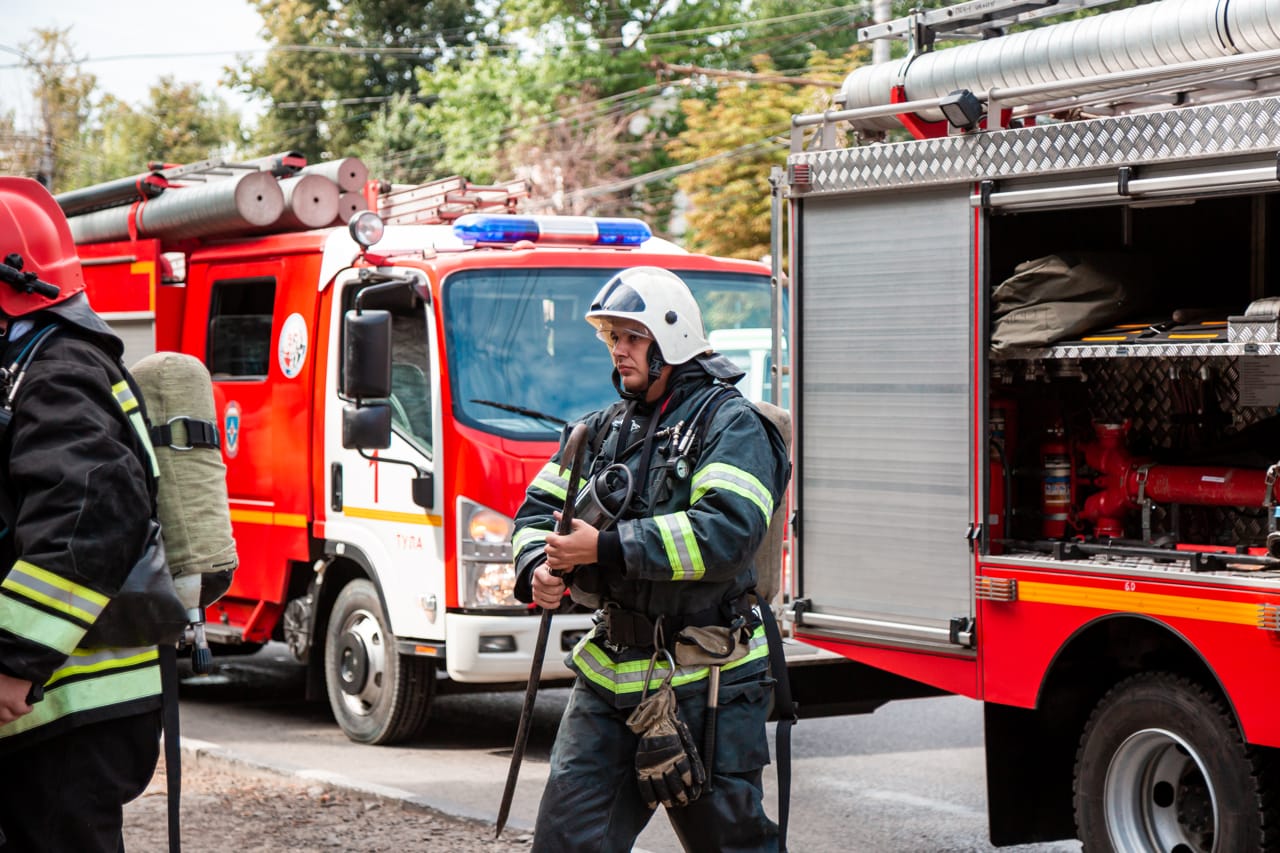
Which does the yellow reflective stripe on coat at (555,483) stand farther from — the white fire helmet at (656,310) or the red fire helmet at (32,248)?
the red fire helmet at (32,248)

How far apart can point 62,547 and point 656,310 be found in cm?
164

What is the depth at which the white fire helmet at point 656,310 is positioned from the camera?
4.34 meters

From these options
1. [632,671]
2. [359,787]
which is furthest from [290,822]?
[632,671]

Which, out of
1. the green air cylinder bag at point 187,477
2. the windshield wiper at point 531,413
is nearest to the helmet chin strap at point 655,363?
the green air cylinder bag at point 187,477

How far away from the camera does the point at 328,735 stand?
29.8ft

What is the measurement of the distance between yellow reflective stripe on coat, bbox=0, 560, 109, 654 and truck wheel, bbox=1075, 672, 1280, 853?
3.46 meters

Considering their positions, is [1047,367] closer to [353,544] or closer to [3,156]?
[353,544]

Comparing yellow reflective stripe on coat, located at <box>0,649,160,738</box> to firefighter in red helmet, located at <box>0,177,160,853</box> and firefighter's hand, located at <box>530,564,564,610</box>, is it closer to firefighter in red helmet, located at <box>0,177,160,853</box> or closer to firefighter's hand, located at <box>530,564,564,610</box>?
firefighter in red helmet, located at <box>0,177,160,853</box>

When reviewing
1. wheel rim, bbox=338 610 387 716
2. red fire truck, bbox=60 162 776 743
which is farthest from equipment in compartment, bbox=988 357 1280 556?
wheel rim, bbox=338 610 387 716

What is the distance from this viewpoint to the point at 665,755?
13.5 ft

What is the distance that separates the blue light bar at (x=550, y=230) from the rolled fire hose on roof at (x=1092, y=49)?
2.50 m

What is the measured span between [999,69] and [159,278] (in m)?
5.93

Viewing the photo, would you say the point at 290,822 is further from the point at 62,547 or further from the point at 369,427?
the point at 62,547

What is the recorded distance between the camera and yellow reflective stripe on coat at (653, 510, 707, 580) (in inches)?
160
